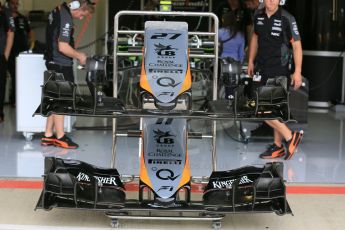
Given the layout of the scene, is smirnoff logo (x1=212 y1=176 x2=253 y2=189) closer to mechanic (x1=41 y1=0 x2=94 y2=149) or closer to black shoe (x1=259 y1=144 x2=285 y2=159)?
black shoe (x1=259 y1=144 x2=285 y2=159)

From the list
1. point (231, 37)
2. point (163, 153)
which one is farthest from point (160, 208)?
point (231, 37)

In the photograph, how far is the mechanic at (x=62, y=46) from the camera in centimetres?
752

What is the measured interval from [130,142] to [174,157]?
3.45 meters

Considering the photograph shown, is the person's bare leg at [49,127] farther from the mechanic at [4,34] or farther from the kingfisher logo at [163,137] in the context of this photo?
the kingfisher logo at [163,137]

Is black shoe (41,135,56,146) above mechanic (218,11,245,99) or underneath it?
underneath

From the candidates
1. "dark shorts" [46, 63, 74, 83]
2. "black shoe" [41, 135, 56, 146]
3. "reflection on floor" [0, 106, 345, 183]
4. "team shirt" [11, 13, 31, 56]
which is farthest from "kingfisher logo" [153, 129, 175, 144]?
"team shirt" [11, 13, 31, 56]

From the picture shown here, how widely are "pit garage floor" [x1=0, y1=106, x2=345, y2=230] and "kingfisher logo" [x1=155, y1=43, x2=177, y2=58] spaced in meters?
1.19

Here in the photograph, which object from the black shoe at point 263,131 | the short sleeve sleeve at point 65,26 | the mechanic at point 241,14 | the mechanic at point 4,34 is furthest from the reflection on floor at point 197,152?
the mechanic at point 241,14

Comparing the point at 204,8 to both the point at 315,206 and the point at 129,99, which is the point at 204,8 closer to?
the point at 129,99

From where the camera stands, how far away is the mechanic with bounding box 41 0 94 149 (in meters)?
7.52

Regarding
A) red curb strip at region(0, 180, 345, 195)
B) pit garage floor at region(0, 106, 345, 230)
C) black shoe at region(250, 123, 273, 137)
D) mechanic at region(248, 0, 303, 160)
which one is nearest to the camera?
pit garage floor at region(0, 106, 345, 230)

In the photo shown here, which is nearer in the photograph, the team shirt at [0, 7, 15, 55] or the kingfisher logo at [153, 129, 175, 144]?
the kingfisher logo at [153, 129, 175, 144]

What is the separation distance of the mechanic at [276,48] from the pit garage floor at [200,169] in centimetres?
29

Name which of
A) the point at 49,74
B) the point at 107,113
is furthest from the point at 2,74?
the point at 107,113
